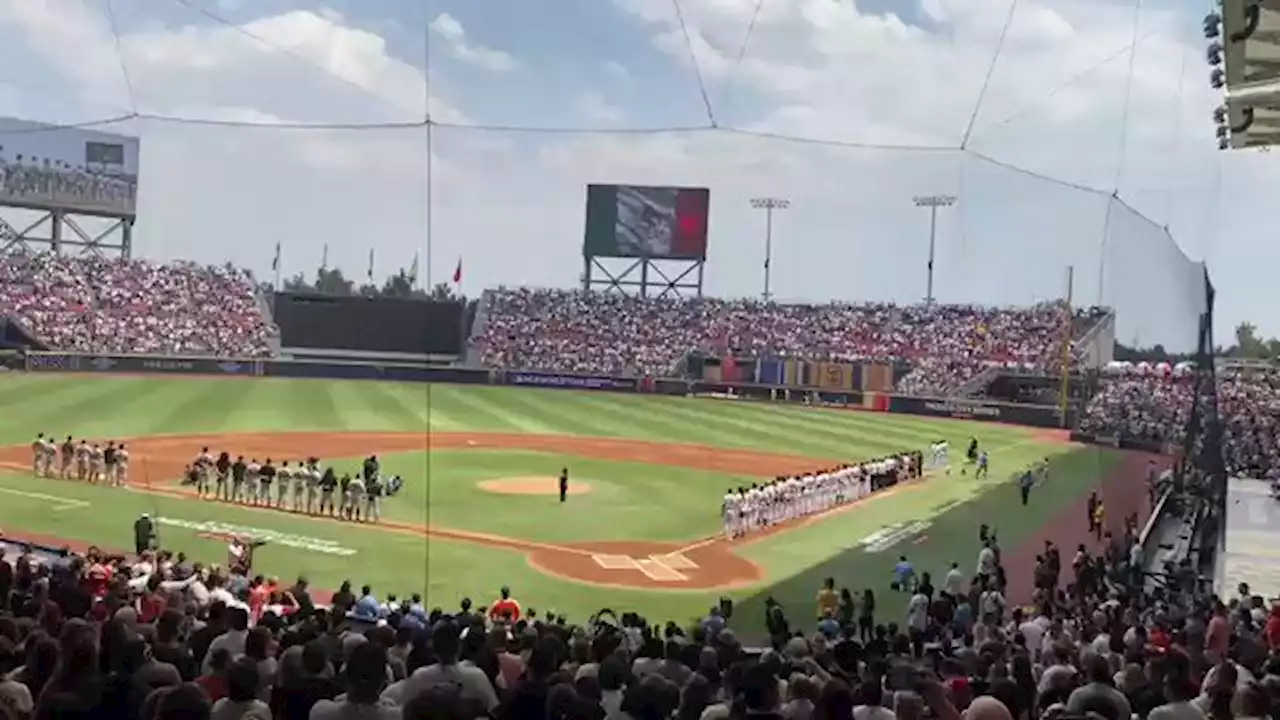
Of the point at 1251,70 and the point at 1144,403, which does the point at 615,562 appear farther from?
the point at 1251,70

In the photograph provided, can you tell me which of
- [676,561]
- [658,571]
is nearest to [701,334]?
[676,561]

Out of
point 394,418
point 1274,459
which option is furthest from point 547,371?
point 1274,459

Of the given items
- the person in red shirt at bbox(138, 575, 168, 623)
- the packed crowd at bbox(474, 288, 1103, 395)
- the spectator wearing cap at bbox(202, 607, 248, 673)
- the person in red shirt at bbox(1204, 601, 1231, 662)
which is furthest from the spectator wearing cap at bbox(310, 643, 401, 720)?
the packed crowd at bbox(474, 288, 1103, 395)

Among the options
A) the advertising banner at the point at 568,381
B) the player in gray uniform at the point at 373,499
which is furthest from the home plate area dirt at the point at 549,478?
the advertising banner at the point at 568,381

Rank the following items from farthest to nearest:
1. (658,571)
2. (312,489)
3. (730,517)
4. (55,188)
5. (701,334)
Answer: (55,188)
(701,334)
(312,489)
(730,517)
(658,571)

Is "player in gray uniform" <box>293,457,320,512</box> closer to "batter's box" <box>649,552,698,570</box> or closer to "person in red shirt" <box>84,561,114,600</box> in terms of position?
"batter's box" <box>649,552,698,570</box>

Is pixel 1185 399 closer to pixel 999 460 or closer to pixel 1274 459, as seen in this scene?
pixel 999 460

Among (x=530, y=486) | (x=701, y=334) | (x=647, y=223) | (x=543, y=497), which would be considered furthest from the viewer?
(x=701, y=334)
